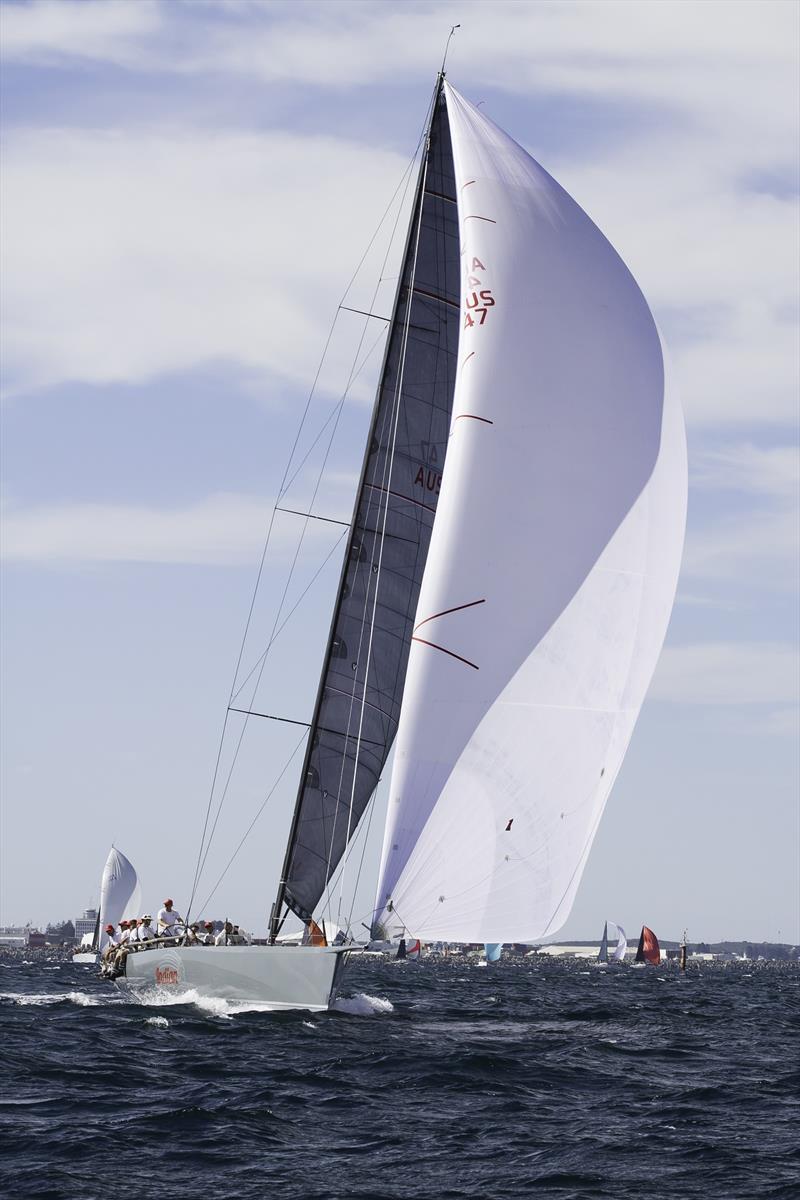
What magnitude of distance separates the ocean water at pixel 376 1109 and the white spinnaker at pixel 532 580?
2.43m

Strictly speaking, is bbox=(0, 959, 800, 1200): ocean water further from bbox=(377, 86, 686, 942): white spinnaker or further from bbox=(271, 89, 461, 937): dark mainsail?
bbox=(271, 89, 461, 937): dark mainsail

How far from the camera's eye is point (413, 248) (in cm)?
2456

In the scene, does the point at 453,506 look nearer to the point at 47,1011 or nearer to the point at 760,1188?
the point at 760,1188

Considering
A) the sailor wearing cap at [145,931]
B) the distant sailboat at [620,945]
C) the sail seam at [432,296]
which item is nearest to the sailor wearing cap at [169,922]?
the sailor wearing cap at [145,931]

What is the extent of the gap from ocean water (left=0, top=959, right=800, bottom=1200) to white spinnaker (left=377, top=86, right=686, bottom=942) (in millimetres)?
2434

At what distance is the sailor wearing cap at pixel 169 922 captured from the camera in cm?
2581

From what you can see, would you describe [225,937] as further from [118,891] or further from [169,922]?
[118,891]

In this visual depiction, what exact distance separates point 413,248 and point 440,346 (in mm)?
1612

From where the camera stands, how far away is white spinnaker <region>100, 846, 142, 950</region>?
75.7 m

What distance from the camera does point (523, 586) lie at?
2053 centimetres

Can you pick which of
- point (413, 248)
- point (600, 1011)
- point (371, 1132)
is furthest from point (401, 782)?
point (600, 1011)

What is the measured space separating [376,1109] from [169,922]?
37.0 feet

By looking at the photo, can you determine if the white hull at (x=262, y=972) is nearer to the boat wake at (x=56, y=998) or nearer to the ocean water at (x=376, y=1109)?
the ocean water at (x=376, y=1109)

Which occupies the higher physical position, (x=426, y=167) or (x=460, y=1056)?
(x=426, y=167)
